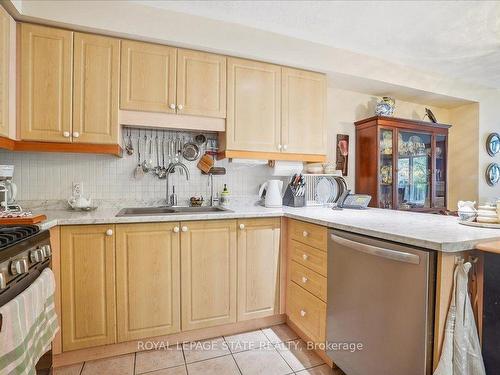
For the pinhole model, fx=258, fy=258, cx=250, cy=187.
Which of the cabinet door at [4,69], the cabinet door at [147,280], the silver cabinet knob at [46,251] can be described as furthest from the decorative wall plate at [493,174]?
the cabinet door at [4,69]

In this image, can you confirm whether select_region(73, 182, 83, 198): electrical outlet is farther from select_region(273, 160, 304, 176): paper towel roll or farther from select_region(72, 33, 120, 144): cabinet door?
select_region(273, 160, 304, 176): paper towel roll

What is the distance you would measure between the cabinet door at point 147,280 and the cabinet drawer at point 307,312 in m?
0.82

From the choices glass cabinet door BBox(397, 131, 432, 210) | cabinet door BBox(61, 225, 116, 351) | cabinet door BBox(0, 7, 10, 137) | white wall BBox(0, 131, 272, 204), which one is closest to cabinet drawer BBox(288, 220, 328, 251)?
white wall BBox(0, 131, 272, 204)

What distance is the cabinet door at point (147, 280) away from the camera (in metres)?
1.61

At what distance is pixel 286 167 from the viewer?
2416mm

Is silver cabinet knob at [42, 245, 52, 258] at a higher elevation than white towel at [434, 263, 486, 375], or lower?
higher

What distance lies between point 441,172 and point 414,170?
1.52 ft

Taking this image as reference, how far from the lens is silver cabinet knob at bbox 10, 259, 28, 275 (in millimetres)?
935

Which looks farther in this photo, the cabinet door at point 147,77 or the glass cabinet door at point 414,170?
the glass cabinet door at point 414,170

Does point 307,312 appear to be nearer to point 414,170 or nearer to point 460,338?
point 460,338

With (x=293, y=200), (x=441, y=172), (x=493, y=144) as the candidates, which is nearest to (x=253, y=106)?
(x=293, y=200)

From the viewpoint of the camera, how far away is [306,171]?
99.7 inches

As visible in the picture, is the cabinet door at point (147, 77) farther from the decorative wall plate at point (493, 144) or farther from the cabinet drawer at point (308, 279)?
the decorative wall plate at point (493, 144)

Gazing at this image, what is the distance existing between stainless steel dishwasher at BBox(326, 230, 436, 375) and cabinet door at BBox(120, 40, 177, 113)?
1509 millimetres
